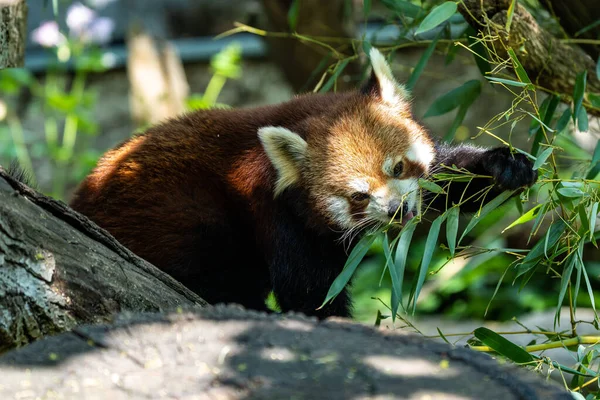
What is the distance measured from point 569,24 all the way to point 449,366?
2.56 metres

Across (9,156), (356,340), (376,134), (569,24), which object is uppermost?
(569,24)

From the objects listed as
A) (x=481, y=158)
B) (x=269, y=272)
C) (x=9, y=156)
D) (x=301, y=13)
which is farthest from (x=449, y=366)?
(x=9, y=156)

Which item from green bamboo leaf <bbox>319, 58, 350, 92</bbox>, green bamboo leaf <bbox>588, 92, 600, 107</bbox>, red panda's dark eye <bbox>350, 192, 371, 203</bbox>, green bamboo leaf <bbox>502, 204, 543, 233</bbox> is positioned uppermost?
green bamboo leaf <bbox>319, 58, 350, 92</bbox>

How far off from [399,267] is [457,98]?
1.32 metres

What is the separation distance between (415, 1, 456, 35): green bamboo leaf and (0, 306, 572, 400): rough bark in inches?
53.4

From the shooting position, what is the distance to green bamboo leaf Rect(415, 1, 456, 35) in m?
2.66

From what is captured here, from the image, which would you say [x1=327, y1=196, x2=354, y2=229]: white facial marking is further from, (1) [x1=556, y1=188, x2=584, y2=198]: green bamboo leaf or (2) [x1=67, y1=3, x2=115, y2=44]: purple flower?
(2) [x1=67, y1=3, x2=115, y2=44]: purple flower

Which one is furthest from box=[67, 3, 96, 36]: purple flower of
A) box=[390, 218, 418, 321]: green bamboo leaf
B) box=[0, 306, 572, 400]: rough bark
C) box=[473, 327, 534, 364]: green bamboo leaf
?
box=[0, 306, 572, 400]: rough bark

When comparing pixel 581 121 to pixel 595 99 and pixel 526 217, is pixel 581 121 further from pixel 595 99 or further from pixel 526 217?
pixel 526 217

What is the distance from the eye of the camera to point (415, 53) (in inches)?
308

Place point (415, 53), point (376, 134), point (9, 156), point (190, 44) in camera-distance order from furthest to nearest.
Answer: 1. point (190, 44)
2. point (415, 53)
3. point (9, 156)
4. point (376, 134)

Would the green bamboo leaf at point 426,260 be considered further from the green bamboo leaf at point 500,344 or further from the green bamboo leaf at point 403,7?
the green bamboo leaf at point 403,7

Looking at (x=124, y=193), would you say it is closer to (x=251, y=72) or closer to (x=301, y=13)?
(x=301, y=13)

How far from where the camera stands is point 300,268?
10.3 feet
